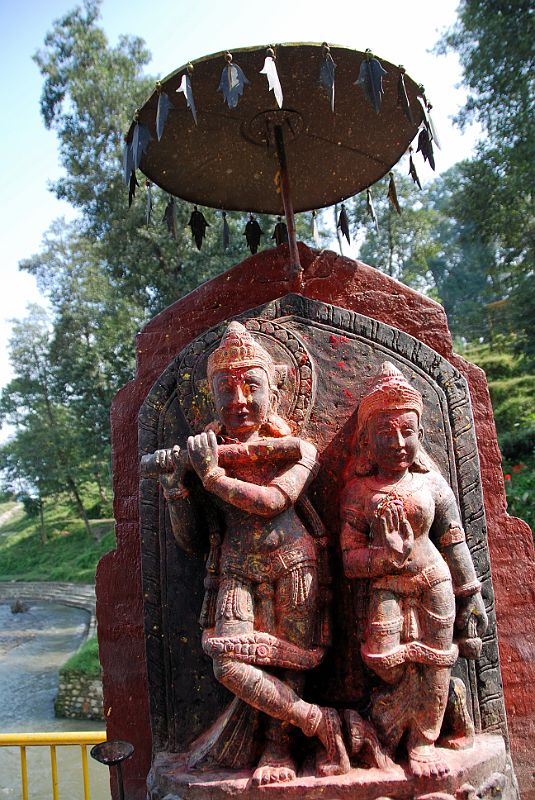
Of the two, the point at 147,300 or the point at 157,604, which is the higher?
the point at 147,300

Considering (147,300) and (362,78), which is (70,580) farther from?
(362,78)

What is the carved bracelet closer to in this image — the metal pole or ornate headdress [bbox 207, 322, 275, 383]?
ornate headdress [bbox 207, 322, 275, 383]

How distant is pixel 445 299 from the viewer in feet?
112

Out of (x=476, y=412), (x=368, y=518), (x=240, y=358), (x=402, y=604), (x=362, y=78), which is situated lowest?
(x=402, y=604)

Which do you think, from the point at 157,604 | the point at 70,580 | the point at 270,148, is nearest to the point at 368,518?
the point at 157,604

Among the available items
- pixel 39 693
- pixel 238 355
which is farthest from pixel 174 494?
pixel 39 693

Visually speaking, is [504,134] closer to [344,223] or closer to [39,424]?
[344,223]

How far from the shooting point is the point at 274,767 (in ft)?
7.91

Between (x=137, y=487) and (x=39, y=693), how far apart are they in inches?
550

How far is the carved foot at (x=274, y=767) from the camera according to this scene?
2367 mm

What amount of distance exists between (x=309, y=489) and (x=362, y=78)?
1.93 meters

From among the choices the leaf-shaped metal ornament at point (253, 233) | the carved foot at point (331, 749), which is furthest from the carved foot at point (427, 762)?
the leaf-shaped metal ornament at point (253, 233)

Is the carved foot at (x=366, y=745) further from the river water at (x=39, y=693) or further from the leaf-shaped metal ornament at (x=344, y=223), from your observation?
the river water at (x=39, y=693)

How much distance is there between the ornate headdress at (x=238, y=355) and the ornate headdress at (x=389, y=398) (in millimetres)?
476
